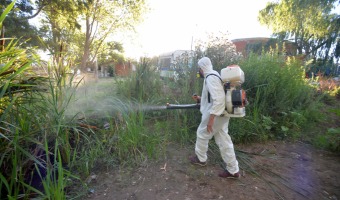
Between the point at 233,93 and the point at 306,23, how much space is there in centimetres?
1620

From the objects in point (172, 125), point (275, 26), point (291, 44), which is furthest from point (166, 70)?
point (275, 26)

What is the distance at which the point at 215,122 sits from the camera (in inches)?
112

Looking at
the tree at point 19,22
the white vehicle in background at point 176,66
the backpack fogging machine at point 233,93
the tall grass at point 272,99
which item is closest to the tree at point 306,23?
the tall grass at point 272,99

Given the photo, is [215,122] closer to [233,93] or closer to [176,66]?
[233,93]

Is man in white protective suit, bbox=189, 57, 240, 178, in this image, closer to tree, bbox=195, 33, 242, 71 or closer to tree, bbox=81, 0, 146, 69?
tree, bbox=195, 33, 242, 71

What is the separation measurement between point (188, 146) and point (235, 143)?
1.00 metres

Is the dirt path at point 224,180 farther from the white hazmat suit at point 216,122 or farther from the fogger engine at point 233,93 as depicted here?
the fogger engine at point 233,93

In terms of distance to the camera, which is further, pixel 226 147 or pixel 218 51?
pixel 218 51

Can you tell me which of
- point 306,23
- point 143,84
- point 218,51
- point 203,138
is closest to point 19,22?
point 143,84

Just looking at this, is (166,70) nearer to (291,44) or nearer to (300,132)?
(300,132)

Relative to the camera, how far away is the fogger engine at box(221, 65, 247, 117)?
2.62 m

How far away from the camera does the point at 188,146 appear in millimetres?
3795

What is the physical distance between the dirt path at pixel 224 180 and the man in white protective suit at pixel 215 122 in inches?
8.0

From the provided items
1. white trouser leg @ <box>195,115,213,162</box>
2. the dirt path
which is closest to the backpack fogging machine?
white trouser leg @ <box>195,115,213,162</box>
